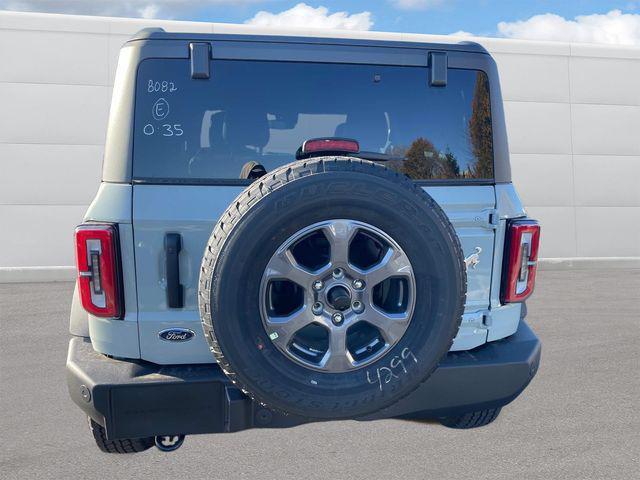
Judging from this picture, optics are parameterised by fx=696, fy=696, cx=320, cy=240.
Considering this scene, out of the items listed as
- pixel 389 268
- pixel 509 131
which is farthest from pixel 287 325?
pixel 509 131

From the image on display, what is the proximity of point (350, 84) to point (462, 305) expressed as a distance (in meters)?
1.14

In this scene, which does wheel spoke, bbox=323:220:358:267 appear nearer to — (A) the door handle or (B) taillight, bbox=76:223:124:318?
(A) the door handle

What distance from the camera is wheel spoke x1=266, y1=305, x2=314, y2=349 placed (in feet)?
8.93

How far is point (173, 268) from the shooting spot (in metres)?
3.00

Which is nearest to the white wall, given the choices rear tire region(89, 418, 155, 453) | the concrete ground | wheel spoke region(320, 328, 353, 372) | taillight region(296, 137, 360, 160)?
the concrete ground

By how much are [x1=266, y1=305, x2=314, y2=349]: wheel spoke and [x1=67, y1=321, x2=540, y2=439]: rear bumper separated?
0.40 m

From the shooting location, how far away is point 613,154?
14.4 meters

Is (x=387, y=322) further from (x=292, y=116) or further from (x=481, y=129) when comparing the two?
(x=481, y=129)

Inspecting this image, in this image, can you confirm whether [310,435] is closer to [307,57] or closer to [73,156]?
[307,57]

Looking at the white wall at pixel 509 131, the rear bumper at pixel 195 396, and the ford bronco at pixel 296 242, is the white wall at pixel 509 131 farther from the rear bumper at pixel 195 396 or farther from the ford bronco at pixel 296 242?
the rear bumper at pixel 195 396

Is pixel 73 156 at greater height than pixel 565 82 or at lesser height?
lesser

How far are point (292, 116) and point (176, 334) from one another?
1103mm

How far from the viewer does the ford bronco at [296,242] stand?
8.87 ft

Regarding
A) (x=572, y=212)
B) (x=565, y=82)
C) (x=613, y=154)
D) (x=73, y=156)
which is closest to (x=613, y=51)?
(x=565, y=82)
